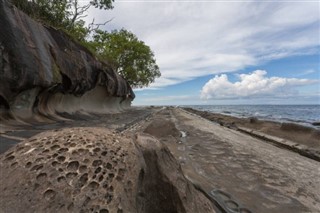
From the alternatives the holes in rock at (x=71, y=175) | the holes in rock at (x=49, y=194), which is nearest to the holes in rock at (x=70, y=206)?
the holes in rock at (x=49, y=194)

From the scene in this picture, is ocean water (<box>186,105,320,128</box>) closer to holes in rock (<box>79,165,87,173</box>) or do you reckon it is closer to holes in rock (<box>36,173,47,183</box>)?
holes in rock (<box>79,165,87,173</box>)

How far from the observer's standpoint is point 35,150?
259 centimetres

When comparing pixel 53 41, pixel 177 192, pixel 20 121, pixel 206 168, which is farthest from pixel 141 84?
pixel 177 192

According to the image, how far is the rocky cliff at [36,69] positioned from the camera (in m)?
8.55

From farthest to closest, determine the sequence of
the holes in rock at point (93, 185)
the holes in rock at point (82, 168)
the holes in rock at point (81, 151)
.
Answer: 1. the holes in rock at point (81, 151)
2. the holes in rock at point (82, 168)
3. the holes in rock at point (93, 185)

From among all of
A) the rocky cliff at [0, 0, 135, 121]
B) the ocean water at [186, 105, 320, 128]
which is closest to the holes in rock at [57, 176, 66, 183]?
the rocky cliff at [0, 0, 135, 121]

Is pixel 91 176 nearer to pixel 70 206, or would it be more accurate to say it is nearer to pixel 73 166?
pixel 73 166

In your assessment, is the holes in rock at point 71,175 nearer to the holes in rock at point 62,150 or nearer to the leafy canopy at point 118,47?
the holes in rock at point 62,150

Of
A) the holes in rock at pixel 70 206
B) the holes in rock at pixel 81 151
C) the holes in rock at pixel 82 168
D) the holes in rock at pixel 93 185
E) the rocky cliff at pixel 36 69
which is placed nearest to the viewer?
the holes in rock at pixel 70 206

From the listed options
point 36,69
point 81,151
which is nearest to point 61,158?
point 81,151

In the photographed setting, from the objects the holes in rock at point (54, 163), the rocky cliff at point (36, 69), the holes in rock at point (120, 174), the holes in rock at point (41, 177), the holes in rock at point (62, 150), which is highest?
the rocky cliff at point (36, 69)

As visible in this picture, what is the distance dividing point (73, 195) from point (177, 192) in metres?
1.22

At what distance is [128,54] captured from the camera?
136 ft

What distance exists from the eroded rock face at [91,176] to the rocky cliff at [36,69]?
6.77m
